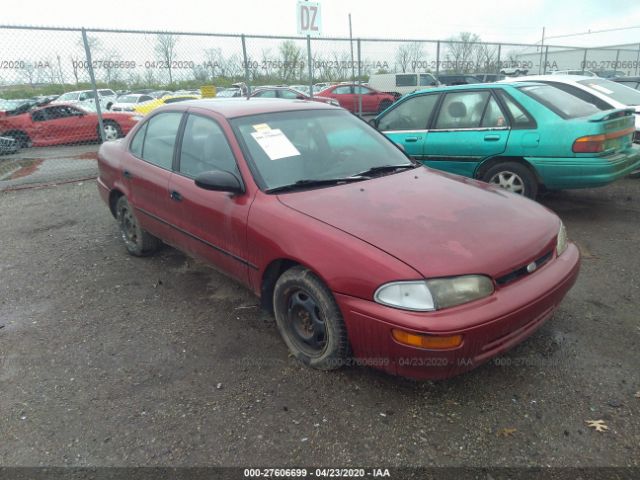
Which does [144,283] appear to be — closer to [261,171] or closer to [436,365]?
[261,171]

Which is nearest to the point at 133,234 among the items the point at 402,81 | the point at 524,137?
the point at 524,137

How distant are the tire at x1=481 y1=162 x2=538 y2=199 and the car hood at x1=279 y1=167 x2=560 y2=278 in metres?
2.25

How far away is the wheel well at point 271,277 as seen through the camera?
2807 millimetres

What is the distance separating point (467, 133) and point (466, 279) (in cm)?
378

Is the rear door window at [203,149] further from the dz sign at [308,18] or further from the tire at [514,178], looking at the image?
the dz sign at [308,18]

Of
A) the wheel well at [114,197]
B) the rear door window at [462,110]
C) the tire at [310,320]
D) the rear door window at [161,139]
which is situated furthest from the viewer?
the rear door window at [462,110]

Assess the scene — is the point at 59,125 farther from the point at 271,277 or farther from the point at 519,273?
the point at 519,273

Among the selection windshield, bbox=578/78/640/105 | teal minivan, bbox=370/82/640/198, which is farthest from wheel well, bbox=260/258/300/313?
windshield, bbox=578/78/640/105

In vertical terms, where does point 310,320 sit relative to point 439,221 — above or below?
below

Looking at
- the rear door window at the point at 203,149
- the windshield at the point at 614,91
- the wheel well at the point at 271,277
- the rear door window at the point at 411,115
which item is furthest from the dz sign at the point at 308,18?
the wheel well at the point at 271,277

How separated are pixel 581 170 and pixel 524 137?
69 centimetres

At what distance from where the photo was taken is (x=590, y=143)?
15.7ft

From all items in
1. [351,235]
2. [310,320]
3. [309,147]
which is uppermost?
[309,147]

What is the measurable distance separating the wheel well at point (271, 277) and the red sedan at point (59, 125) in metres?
11.1
